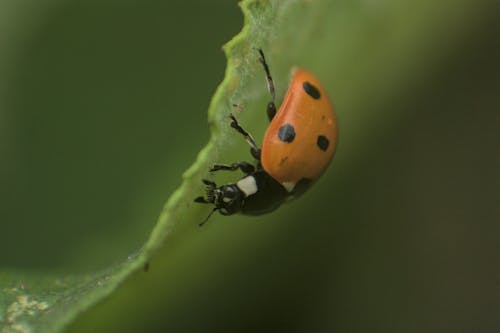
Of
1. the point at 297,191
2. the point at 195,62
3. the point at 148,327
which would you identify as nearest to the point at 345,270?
the point at 297,191

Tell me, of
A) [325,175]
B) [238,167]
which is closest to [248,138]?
[238,167]

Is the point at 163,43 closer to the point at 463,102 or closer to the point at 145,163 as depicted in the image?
the point at 145,163

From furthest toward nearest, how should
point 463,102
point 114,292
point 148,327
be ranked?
point 463,102 → point 148,327 → point 114,292

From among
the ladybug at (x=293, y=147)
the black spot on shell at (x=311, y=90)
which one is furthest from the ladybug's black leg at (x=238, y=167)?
the black spot on shell at (x=311, y=90)

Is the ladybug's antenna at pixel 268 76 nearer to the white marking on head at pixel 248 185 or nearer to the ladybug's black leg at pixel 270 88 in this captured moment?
the ladybug's black leg at pixel 270 88

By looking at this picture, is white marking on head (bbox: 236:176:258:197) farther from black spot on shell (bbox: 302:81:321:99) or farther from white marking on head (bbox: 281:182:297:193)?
black spot on shell (bbox: 302:81:321:99)

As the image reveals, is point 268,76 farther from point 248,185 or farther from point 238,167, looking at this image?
point 248,185
